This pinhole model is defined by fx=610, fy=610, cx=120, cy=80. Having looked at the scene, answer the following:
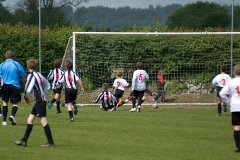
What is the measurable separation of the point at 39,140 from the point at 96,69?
14.3 meters

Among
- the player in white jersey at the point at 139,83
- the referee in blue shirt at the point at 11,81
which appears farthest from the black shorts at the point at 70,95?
the player in white jersey at the point at 139,83

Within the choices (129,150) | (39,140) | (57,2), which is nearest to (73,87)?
(39,140)

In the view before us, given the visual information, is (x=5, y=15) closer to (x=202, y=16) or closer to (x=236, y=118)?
(x=202, y=16)

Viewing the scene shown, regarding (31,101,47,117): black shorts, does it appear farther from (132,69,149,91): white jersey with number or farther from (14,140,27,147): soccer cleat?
(132,69,149,91): white jersey with number

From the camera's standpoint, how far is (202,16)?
1176 inches

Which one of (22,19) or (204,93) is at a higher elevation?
(22,19)

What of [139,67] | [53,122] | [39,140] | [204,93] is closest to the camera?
[39,140]

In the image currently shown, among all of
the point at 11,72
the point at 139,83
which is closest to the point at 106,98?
the point at 139,83

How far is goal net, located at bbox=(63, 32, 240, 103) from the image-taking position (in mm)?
27188

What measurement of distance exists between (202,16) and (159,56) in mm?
3400

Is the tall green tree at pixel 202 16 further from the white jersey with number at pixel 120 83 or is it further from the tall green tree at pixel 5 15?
the tall green tree at pixel 5 15

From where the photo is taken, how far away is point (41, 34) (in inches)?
1136

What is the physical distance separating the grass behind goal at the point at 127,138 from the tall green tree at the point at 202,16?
33.1ft

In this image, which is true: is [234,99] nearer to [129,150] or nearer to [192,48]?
[129,150]
